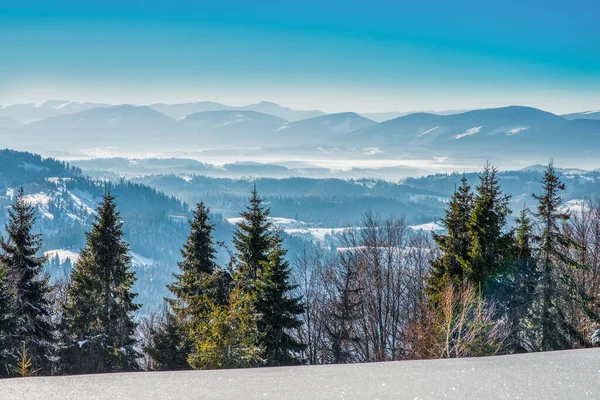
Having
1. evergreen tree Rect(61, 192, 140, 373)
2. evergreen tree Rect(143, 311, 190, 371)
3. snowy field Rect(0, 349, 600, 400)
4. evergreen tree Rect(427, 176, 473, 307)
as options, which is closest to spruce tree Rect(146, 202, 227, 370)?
evergreen tree Rect(143, 311, 190, 371)

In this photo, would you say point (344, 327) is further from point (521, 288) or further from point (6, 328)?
point (6, 328)

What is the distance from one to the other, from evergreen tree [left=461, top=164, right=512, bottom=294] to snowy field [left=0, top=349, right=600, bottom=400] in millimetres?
14850

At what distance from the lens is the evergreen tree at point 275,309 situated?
1702 cm

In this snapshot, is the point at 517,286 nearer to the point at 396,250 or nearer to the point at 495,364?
the point at 396,250

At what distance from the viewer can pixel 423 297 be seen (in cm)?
2428

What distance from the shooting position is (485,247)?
19.1 meters

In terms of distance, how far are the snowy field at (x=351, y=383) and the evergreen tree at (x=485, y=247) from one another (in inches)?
585

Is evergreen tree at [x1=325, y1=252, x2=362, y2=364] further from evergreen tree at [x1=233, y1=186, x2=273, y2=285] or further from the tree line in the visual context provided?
evergreen tree at [x1=233, y1=186, x2=273, y2=285]

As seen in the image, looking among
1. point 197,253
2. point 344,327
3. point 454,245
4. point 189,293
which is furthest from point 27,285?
point 454,245

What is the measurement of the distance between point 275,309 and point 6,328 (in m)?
9.73

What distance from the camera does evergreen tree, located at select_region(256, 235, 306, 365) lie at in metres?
17.0

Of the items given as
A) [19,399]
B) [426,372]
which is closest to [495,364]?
[426,372]

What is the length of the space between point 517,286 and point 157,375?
18277 mm

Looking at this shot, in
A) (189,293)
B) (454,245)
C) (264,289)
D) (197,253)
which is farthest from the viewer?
(197,253)
